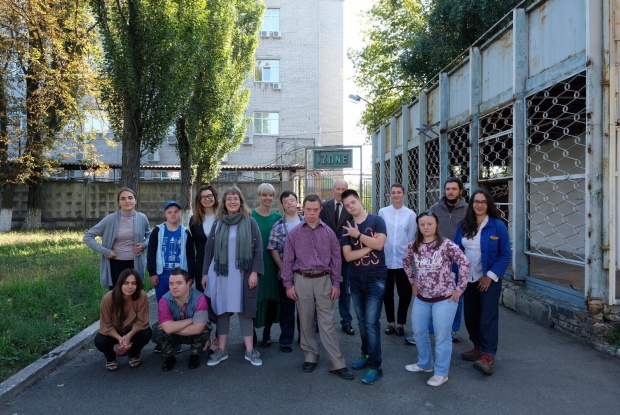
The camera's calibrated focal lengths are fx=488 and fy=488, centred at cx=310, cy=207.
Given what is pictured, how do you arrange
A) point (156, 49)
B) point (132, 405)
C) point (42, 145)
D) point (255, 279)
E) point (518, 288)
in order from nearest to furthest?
1. point (132, 405)
2. point (255, 279)
3. point (518, 288)
4. point (156, 49)
5. point (42, 145)

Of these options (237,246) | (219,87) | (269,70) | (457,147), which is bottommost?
(237,246)

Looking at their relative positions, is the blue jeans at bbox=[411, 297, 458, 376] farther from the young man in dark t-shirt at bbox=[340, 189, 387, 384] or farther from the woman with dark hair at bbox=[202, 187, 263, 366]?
the woman with dark hair at bbox=[202, 187, 263, 366]

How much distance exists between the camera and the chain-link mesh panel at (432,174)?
40.2 ft

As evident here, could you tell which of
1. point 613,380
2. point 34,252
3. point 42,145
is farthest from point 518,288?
point 42,145

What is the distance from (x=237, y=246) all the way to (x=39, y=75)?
15.8m

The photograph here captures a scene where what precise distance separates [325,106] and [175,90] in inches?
842

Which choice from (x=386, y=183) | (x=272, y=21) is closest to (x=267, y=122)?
(x=272, y=21)

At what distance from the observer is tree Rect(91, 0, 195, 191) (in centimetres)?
1228

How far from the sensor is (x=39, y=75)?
1716 centimetres

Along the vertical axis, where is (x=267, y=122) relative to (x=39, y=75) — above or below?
above

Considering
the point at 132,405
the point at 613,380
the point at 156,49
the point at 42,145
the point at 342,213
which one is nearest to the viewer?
the point at 132,405

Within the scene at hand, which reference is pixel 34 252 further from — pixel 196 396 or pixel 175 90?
pixel 196 396

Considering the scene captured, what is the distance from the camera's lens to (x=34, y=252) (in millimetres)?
12773

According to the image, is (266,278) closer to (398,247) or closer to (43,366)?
(398,247)
